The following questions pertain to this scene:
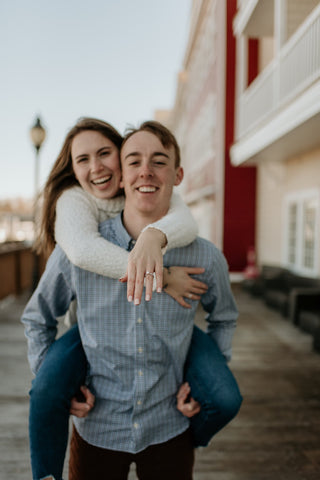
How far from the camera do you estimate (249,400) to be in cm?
357

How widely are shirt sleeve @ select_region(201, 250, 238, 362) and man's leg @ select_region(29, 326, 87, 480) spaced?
0.61 metres

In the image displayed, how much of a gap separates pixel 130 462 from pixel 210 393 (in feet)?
1.32

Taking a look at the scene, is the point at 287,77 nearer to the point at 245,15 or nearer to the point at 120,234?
the point at 245,15

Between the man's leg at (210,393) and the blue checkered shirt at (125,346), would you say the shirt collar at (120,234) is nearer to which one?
the blue checkered shirt at (125,346)

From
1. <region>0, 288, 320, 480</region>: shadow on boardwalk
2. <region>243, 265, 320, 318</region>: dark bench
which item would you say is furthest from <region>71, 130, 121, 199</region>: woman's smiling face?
<region>243, 265, 320, 318</region>: dark bench

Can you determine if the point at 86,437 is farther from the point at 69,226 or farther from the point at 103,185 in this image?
the point at 103,185

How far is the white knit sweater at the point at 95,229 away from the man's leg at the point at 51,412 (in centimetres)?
39

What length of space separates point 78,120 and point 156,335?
1.02 m

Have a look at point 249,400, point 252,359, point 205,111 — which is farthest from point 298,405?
point 205,111

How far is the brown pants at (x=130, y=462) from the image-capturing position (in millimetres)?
1438

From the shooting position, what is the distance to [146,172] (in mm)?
1423

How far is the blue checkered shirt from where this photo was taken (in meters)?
1.42

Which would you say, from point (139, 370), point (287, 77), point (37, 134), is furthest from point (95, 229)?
point (37, 134)

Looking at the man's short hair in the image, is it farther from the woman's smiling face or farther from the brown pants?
the brown pants
